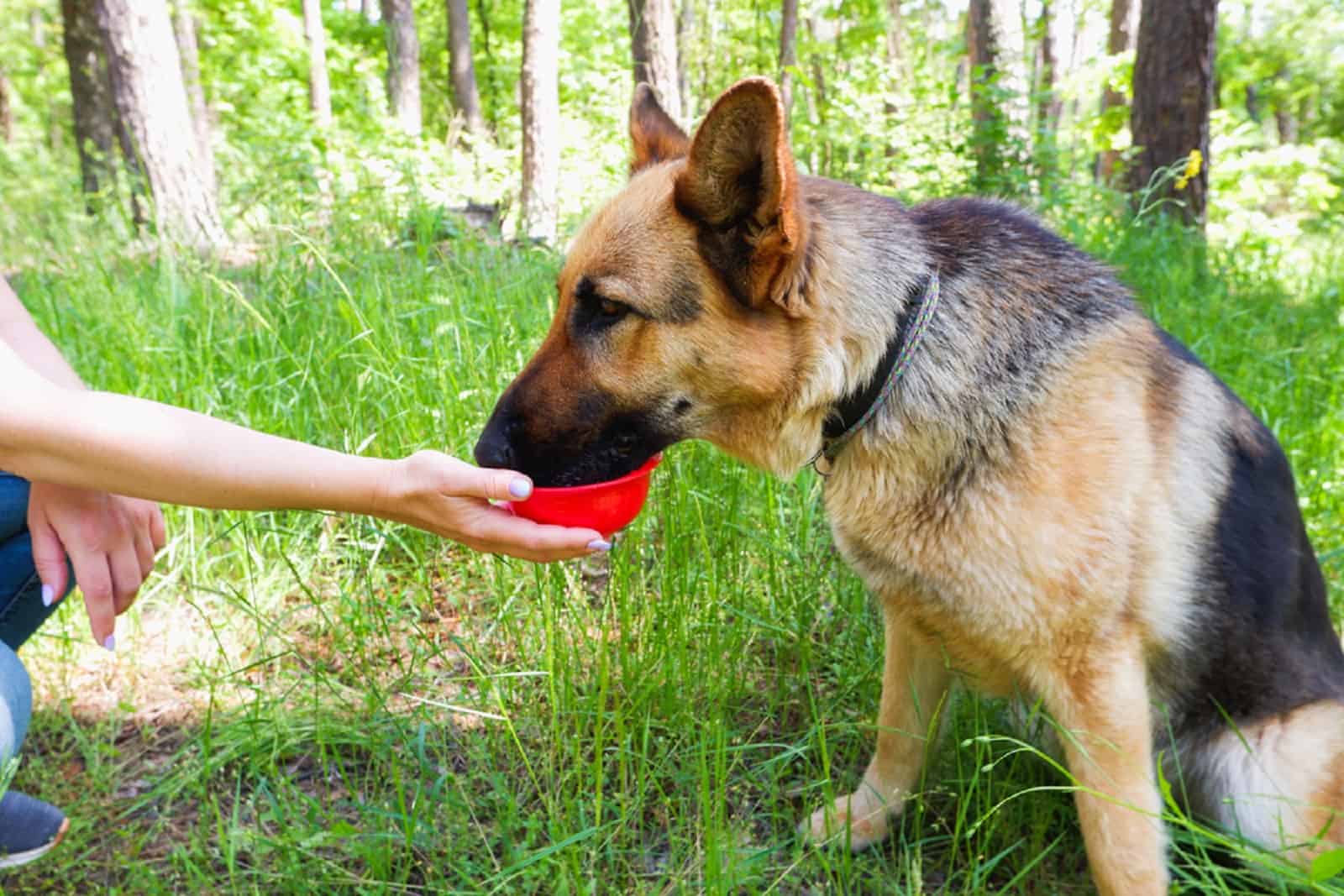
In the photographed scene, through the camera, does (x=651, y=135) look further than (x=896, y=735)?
Yes

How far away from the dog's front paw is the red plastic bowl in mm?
802

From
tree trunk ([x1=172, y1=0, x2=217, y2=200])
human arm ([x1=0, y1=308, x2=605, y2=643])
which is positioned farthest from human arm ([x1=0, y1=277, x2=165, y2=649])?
tree trunk ([x1=172, y1=0, x2=217, y2=200])

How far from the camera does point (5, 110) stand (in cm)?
1664

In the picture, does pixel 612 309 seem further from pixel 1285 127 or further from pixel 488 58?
pixel 1285 127

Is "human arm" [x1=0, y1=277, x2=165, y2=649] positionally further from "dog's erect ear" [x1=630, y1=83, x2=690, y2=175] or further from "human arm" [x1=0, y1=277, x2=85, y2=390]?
"dog's erect ear" [x1=630, y1=83, x2=690, y2=175]

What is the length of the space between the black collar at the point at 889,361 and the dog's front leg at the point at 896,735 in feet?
A: 1.70

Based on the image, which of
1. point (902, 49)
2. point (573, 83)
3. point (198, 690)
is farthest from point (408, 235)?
point (902, 49)

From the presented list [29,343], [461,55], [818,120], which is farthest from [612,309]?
[461,55]

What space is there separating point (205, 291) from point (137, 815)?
2.20m

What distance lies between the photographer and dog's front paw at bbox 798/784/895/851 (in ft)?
6.77

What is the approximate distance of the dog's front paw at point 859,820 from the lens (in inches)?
81.2

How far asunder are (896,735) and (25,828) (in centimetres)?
192

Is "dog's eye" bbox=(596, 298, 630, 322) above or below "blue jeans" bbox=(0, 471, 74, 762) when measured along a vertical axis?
above

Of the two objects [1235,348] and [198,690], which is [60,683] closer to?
[198,690]
